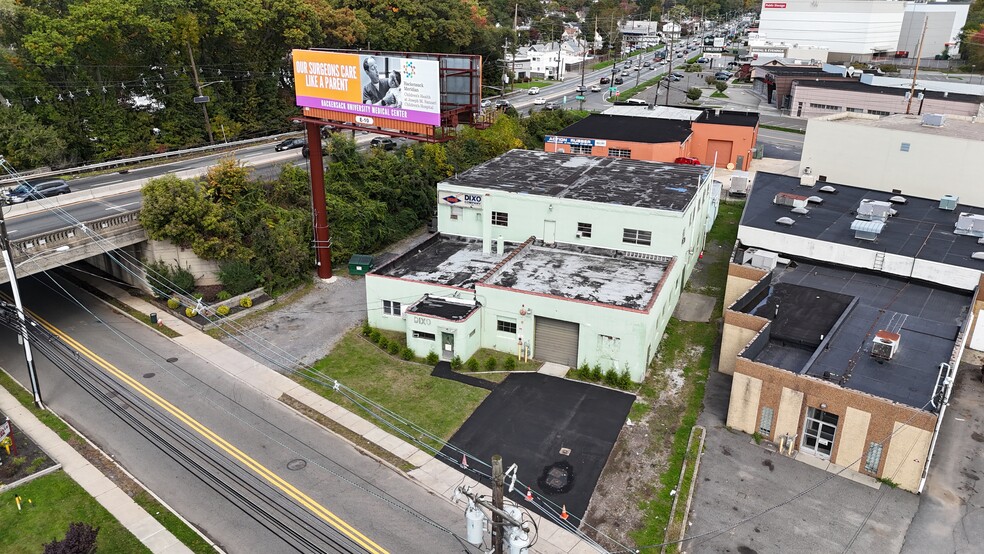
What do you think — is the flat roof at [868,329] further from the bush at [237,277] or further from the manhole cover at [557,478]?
the bush at [237,277]

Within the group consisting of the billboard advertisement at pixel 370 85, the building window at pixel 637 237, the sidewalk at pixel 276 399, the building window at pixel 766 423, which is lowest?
the sidewalk at pixel 276 399

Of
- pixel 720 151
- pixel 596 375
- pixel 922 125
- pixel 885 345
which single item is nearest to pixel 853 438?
pixel 885 345

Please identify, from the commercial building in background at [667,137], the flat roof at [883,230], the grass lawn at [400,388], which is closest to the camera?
the grass lawn at [400,388]

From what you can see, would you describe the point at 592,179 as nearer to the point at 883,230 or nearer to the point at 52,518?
the point at 883,230

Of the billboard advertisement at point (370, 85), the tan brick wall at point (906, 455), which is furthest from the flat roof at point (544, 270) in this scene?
the tan brick wall at point (906, 455)

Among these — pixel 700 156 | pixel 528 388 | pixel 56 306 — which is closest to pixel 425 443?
pixel 528 388

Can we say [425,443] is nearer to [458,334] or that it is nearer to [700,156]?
[458,334]

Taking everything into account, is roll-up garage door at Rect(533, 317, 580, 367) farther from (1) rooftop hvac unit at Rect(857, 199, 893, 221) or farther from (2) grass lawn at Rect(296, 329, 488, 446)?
(1) rooftop hvac unit at Rect(857, 199, 893, 221)

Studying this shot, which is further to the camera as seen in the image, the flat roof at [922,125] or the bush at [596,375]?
the flat roof at [922,125]

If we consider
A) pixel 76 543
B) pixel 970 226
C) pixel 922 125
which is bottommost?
pixel 76 543
